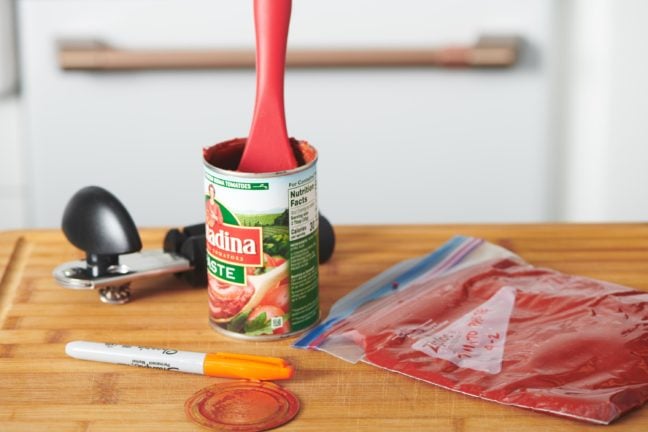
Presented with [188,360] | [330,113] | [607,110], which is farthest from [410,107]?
[188,360]

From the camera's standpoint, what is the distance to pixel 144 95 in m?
1.90

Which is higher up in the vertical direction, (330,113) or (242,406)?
(330,113)

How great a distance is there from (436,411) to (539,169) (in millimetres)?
1179

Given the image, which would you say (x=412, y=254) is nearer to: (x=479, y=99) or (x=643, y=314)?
(x=643, y=314)

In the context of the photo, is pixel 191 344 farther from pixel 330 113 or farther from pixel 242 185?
pixel 330 113

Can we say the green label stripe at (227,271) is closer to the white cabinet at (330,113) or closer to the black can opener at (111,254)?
the black can opener at (111,254)

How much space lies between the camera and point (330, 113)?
188cm

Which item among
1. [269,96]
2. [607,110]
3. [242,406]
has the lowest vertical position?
[242,406]

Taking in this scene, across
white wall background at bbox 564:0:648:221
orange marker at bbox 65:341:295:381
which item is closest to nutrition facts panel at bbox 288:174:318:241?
orange marker at bbox 65:341:295:381

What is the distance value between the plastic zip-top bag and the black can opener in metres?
0.14

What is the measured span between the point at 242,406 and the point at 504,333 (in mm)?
218

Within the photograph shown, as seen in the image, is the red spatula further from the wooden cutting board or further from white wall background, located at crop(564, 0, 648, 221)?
white wall background, located at crop(564, 0, 648, 221)

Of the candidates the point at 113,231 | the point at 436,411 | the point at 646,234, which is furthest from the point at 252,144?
the point at 646,234

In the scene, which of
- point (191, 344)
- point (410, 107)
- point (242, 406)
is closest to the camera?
point (242, 406)
